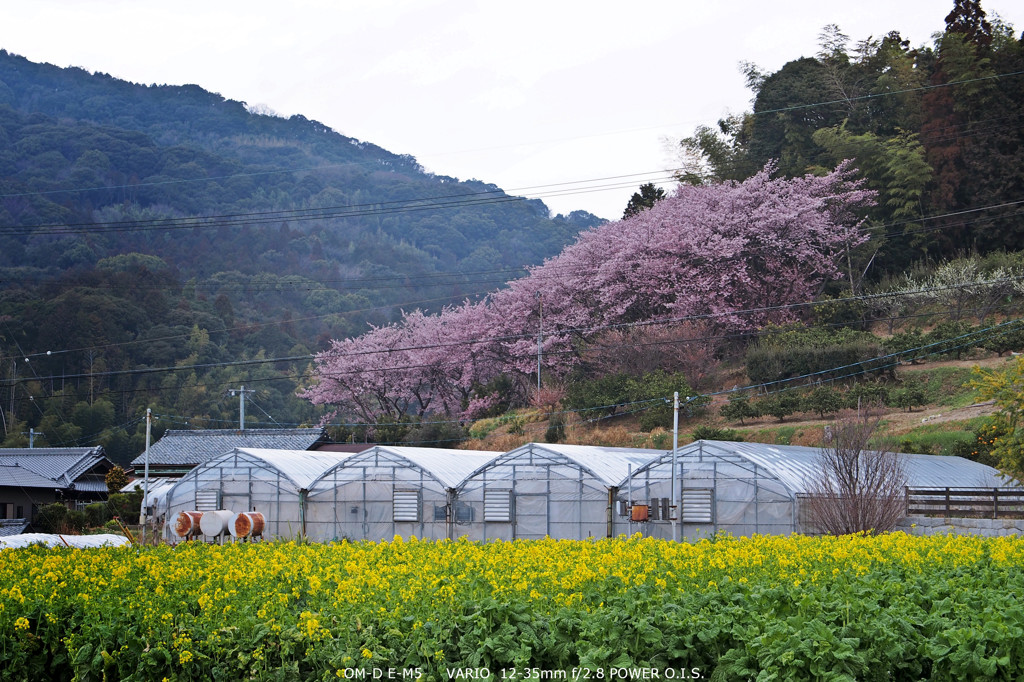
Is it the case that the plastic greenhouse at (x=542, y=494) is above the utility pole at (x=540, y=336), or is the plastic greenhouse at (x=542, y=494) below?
below

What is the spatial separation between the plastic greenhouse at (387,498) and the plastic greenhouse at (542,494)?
528 millimetres

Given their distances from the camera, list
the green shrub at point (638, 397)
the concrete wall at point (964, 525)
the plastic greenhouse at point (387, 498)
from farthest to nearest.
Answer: the green shrub at point (638, 397), the plastic greenhouse at point (387, 498), the concrete wall at point (964, 525)

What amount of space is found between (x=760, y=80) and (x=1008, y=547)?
173 feet

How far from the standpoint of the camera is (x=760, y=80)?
59281mm

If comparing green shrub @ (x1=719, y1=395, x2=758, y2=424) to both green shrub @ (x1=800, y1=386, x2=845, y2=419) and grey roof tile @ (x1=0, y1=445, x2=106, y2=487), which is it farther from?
grey roof tile @ (x1=0, y1=445, x2=106, y2=487)

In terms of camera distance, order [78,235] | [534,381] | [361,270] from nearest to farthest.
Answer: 1. [534,381]
2. [78,235]
3. [361,270]

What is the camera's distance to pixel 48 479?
43844 millimetres

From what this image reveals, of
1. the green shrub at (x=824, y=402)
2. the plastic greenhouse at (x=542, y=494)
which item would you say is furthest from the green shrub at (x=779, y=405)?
the plastic greenhouse at (x=542, y=494)

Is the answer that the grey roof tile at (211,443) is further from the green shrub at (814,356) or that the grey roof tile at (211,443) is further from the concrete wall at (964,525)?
the concrete wall at (964,525)

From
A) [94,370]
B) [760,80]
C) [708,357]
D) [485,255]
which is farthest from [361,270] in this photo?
[708,357]

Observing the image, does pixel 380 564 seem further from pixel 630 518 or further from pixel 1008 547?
pixel 630 518

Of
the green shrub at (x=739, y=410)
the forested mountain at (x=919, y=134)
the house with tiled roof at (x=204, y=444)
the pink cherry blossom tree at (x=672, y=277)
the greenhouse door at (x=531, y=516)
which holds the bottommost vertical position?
the greenhouse door at (x=531, y=516)

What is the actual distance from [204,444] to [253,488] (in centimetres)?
2104

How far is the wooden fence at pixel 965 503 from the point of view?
71.2 ft
